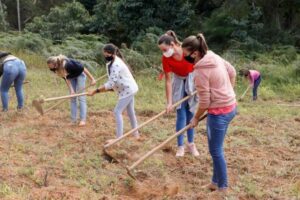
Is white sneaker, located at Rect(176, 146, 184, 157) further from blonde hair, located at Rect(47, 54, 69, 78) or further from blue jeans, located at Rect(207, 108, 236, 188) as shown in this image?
blonde hair, located at Rect(47, 54, 69, 78)

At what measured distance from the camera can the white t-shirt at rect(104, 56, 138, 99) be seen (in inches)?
229

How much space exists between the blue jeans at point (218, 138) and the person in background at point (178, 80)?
1.14 m

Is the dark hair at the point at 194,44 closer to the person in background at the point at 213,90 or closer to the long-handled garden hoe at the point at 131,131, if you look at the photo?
the person in background at the point at 213,90

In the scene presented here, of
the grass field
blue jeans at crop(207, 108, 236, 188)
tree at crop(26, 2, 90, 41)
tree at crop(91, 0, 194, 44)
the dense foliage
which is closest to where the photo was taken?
blue jeans at crop(207, 108, 236, 188)

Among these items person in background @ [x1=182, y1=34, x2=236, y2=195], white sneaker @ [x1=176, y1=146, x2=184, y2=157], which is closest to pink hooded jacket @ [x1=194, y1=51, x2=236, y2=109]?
person in background @ [x1=182, y1=34, x2=236, y2=195]

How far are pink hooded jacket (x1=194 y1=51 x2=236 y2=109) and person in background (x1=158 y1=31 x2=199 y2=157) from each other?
1.08 m

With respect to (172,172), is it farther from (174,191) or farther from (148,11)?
(148,11)

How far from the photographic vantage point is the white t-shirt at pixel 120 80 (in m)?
5.82

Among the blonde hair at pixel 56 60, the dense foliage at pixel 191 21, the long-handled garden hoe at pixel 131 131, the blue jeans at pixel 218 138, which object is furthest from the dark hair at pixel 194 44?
the dense foliage at pixel 191 21

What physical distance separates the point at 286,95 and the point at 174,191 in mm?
7502

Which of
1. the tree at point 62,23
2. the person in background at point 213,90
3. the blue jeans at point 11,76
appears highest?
the person in background at point 213,90

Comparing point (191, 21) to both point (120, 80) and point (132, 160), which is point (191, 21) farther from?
point (132, 160)

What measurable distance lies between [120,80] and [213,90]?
2010 mm

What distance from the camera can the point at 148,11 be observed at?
19.5m
